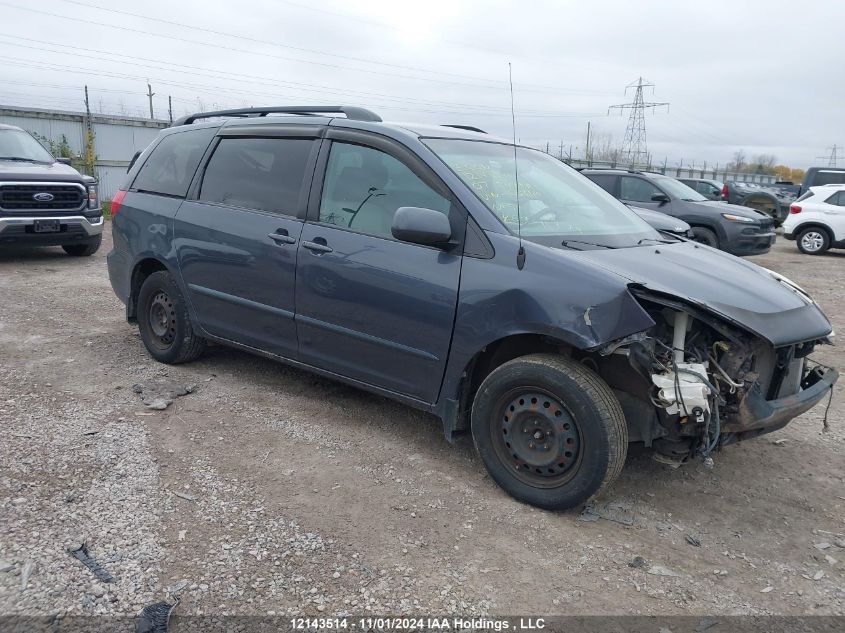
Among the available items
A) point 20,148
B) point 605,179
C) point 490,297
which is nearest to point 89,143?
point 20,148

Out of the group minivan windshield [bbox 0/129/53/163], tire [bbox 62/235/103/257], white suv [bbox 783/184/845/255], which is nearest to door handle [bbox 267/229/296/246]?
tire [bbox 62/235/103/257]

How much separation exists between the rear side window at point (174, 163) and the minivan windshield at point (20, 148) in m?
5.69

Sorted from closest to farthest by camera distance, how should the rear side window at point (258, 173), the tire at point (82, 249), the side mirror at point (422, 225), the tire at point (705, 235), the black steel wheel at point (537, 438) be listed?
1. the black steel wheel at point (537, 438)
2. the side mirror at point (422, 225)
3. the rear side window at point (258, 173)
4. the tire at point (82, 249)
5. the tire at point (705, 235)

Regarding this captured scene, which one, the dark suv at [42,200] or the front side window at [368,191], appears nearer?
the front side window at [368,191]

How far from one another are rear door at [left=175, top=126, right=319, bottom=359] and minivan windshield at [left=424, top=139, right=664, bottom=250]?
1.01 metres

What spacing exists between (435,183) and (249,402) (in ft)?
6.47

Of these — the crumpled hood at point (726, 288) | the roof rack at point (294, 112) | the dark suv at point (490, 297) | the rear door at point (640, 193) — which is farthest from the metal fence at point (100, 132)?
the crumpled hood at point (726, 288)

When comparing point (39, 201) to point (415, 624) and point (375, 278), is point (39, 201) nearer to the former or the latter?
point (375, 278)

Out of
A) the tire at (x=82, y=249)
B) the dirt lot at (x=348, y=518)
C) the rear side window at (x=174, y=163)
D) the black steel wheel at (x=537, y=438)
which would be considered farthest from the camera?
the tire at (x=82, y=249)

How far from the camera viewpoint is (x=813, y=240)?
1517 cm

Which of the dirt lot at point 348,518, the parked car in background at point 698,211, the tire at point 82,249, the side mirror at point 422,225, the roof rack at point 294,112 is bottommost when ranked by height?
the tire at point 82,249

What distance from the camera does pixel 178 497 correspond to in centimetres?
331

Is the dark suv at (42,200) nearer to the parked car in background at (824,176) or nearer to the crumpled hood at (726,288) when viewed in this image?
the crumpled hood at (726,288)

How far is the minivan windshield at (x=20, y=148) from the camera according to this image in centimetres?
972
